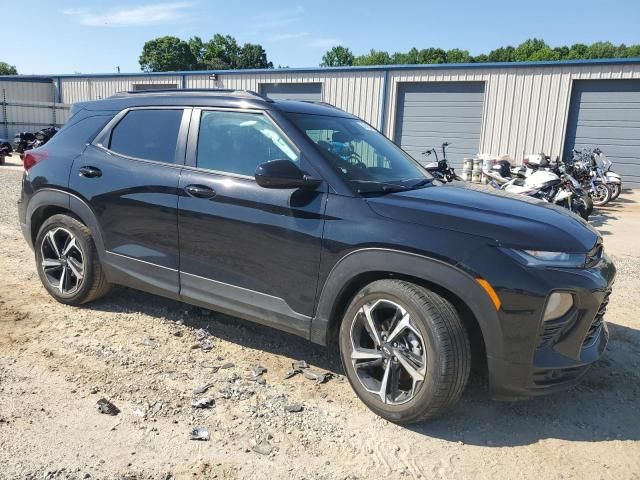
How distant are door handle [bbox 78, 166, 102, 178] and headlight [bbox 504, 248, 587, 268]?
3.19 metres

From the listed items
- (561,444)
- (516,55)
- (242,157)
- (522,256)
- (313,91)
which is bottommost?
(561,444)

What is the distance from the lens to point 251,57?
298 feet

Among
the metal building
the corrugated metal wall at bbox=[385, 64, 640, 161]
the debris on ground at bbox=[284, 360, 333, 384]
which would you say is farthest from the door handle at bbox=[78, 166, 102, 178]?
the corrugated metal wall at bbox=[385, 64, 640, 161]

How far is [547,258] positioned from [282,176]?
61.1 inches

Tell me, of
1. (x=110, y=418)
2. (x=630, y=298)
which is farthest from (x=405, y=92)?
(x=110, y=418)

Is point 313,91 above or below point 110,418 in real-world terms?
above

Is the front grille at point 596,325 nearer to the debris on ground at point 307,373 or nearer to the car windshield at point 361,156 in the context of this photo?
the car windshield at point 361,156

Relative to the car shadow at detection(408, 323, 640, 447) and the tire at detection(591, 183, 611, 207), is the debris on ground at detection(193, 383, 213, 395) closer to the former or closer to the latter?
the car shadow at detection(408, 323, 640, 447)

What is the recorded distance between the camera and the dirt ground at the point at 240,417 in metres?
2.71

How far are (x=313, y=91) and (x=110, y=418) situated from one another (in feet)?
61.2

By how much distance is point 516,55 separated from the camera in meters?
78.9

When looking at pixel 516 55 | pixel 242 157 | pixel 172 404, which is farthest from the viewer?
pixel 516 55

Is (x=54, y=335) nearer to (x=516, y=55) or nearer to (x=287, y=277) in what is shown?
(x=287, y=277)

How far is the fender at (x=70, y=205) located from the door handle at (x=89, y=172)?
0.20 m
